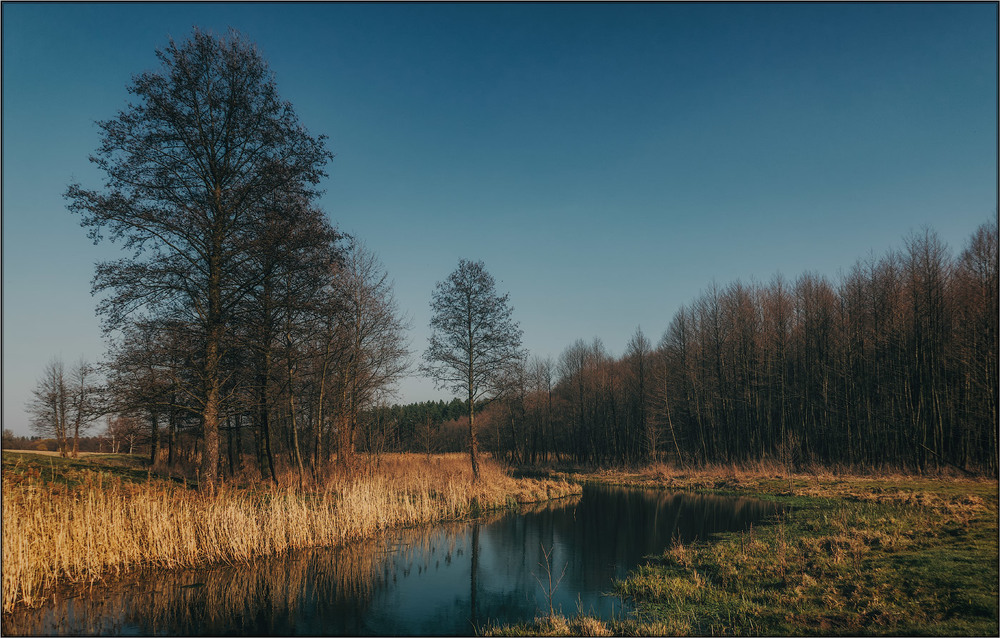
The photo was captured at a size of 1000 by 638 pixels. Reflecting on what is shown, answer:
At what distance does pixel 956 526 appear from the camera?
1284cm

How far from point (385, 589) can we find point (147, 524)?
5.72 meters

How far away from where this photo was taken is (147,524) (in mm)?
11211

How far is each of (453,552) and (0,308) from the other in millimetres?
12349

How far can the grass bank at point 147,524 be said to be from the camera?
9.39 meters

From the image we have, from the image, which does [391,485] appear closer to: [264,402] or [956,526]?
[264,402]

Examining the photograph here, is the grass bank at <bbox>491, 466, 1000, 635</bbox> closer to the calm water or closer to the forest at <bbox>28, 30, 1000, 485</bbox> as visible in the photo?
the calm water

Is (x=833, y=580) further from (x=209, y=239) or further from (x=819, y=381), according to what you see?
(x=819, y=381)

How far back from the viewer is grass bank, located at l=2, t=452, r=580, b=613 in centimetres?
939

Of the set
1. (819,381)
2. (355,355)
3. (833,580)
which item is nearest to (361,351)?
(355,355)

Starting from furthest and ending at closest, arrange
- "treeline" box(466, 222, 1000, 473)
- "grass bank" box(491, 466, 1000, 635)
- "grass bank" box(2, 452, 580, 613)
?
"treeline" box(466, 222, 1000, 473) < "grass bank" box(2, 452, 580, 613) < "grass bank" box(491, 466, 1000, 635)

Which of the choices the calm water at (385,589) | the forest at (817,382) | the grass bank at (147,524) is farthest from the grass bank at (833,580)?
the forest at (817,382)

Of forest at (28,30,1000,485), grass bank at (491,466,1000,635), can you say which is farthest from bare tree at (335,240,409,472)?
grass bank at (491,466,1000,635)

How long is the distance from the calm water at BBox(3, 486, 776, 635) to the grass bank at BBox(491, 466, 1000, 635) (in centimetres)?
127

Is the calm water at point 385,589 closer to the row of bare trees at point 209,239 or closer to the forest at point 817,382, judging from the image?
the row of bare trees at point 209,239
